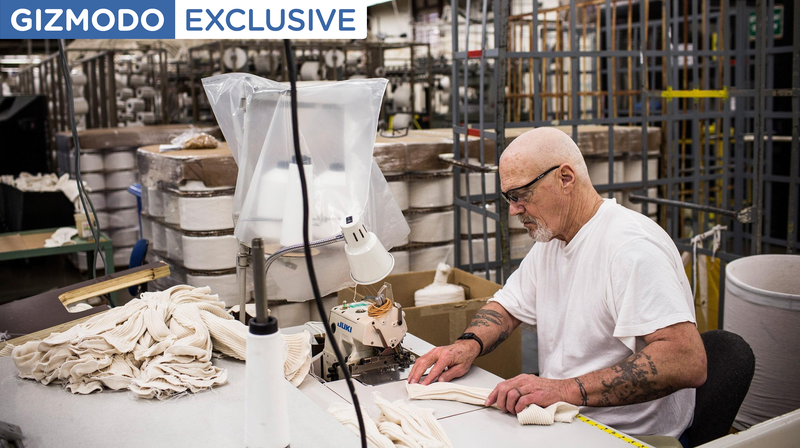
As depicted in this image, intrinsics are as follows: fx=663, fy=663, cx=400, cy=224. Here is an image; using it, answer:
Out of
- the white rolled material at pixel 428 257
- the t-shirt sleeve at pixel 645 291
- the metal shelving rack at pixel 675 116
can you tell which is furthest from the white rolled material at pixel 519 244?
the t-shirt sleeve at pixel 645 291

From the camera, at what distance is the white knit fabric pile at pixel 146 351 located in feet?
5.14

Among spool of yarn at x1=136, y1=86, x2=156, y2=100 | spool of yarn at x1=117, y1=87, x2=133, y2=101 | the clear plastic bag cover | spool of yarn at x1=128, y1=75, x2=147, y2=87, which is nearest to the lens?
the clear plastic bag cover

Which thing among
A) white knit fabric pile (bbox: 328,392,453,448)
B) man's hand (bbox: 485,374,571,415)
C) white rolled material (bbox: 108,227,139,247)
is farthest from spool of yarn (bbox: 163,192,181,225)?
white rolled material (bbox: 108,227,139,247)

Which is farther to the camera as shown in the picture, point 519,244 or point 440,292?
point 519,244

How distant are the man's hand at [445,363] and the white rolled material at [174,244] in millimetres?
2269

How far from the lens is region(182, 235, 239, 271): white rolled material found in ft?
12.1

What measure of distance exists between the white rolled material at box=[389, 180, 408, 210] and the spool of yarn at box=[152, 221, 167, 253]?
4.77 ft

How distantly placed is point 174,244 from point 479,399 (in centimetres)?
267

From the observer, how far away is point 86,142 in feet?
21.8

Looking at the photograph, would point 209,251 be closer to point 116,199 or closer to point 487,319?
point 487,319

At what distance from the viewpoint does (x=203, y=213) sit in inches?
144

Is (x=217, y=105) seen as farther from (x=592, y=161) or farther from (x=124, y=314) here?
(x=592, y=161)

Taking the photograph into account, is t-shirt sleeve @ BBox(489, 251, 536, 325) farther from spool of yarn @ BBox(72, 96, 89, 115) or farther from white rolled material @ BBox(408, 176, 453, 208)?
spool of yarn @ BBox(72, 96, 89, 115)

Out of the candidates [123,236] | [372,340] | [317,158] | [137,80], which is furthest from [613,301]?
[137,80]
